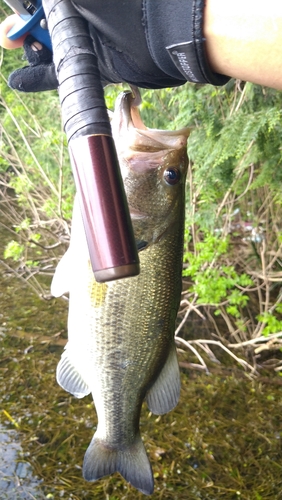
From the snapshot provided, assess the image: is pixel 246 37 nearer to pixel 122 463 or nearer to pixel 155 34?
pixel 155 34

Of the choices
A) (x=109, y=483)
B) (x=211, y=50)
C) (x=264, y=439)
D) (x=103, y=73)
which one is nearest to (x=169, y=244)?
(x=103, y=73)

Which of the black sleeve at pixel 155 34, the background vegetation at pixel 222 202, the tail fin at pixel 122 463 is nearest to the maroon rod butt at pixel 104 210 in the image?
the black sleeve at pixel 155 34


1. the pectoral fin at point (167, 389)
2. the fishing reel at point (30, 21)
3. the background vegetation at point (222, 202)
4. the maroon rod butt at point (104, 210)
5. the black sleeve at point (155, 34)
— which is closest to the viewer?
the maroon rod butt at point (104, 210)

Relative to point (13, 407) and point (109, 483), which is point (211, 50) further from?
point (13, 407)

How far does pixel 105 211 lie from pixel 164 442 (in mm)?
3223

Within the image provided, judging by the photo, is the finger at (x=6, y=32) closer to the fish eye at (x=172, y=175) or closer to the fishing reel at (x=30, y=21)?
the fishing reel at (x=30, y=21)

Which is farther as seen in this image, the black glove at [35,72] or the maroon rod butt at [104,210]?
the black glove at [35,72]

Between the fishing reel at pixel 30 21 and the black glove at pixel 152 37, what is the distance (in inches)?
8.8

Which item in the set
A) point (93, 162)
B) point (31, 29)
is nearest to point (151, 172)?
point (31, 29)

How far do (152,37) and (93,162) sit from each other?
1.34 ft

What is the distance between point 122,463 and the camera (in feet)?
5.73

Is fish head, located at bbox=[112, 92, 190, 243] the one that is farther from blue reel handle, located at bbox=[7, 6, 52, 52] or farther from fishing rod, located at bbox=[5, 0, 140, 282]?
fishing rod, located at bbox=[5, 0, 140, 282]

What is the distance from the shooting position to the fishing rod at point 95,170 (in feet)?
2.51

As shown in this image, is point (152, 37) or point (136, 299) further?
point (136, 299)
